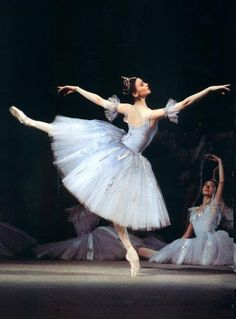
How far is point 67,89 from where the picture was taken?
5.37m

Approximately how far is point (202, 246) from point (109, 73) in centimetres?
155

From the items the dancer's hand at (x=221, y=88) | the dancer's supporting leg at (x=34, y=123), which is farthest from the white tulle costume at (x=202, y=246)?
the dancer's supporting leg at (x=34, y=123)

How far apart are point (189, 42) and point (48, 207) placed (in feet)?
5.63

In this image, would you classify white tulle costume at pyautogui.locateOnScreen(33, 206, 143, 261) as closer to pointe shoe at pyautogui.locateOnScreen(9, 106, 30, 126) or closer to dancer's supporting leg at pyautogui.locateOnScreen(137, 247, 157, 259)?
dancer's supporting leg at pyautogui.locateOnScreen(137, 247, 157, 259)

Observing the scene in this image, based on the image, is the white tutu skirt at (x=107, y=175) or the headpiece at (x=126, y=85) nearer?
the white tutu skirt at (x=107, y=175)

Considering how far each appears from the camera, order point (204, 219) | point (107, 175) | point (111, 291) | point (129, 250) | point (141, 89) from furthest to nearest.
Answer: point (204, 219)
point (141, 89)
point (129, 250)
point (107, 175)
point (111, 291)

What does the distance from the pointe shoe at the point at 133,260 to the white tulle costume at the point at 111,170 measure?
218mm

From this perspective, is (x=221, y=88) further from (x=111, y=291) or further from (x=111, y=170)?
(x=111, y=291)

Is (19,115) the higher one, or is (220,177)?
(19,115)

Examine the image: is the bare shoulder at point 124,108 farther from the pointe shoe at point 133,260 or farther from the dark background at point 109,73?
the pointe shoe at point 133,260

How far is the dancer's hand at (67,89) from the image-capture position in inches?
211

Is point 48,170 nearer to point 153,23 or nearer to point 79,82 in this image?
point 79,82

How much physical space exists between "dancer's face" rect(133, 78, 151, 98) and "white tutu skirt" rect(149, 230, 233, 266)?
3.84 ft

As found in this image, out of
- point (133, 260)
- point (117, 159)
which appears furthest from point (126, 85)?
point (133, 260)
